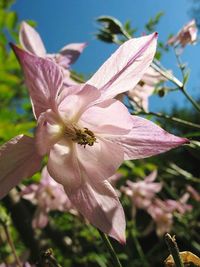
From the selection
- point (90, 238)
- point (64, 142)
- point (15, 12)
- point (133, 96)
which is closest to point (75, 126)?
point (64, 142)

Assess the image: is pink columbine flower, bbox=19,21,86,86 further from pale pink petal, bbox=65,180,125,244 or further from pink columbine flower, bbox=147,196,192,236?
pink columbine flower, bbox=147,196,192,236

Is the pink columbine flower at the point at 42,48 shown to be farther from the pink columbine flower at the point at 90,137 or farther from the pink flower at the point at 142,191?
the pink flower at the point at 142,191

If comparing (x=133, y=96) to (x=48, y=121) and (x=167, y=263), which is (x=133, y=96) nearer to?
(x=48, y=121)

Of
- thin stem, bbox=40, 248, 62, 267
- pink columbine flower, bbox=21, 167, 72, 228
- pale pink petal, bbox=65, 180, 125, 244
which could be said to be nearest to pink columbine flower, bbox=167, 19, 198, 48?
pink columbine flower, bbox=21, 167, 72, 228

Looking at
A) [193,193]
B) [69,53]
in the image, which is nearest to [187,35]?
[69,53]

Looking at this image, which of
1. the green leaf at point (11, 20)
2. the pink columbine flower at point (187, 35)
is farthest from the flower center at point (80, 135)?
the green leaf at point (11, 20)

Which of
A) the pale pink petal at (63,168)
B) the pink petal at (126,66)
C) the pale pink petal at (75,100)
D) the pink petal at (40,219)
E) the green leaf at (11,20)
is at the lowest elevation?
the pink petal at (40,219)
